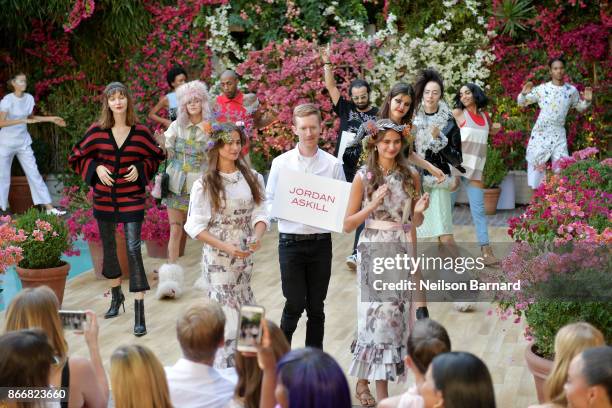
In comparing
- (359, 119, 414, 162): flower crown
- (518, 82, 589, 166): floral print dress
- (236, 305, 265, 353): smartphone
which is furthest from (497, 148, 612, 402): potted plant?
(518, 82, 589, 166): floral print dress

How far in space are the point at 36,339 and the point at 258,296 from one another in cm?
457

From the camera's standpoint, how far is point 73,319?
12.4 feet

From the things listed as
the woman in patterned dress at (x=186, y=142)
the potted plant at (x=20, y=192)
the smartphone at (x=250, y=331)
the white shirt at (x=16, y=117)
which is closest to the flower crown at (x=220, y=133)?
the woman in patterned dress at (x=186, y=142)

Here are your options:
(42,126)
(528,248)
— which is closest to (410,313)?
(528,248)

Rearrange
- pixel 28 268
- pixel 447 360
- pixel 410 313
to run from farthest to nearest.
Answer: pixel 28 268, pixel 410 313, pixel 447 360

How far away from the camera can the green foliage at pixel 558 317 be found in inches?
180

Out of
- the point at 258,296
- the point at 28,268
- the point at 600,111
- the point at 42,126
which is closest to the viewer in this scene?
the point at 28,268

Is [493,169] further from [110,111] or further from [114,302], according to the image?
[110,111]

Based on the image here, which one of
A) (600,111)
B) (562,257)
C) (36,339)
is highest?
(600,111)

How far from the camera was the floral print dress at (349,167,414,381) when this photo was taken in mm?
4992

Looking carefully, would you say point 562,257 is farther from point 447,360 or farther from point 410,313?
point 447,360

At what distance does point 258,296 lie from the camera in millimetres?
7727

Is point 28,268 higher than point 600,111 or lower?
lower

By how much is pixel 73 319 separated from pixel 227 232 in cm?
157
